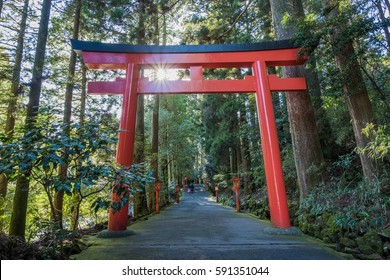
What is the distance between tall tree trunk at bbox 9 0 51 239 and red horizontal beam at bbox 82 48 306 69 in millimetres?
1325

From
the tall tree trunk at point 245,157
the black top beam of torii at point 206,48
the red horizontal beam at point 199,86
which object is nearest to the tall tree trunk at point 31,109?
the red horizontal beam at point 199,86

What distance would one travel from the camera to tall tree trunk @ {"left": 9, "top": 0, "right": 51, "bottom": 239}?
4.84 m

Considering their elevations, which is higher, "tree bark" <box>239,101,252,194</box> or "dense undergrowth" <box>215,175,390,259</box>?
"tree bark" <box>239,101,252,194</box>

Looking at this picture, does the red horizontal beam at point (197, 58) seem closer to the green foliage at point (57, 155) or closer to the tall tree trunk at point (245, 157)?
the green foliage at point (57, 155)

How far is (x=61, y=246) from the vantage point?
280 centimetres

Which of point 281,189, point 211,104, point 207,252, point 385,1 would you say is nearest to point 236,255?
point 207,252

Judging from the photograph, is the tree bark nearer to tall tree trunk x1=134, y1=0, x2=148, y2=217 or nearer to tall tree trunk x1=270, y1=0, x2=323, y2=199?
tall tree trunk x1=134, y1=0, x2=148, y2=217

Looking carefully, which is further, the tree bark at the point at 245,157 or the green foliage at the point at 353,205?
the tree bark at the point at 245,157

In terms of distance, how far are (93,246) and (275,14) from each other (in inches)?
250

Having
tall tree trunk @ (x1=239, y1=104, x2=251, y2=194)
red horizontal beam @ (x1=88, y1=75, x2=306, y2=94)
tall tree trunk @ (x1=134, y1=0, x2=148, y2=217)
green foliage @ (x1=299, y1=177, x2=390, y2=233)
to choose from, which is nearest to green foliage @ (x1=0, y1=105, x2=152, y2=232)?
red horizontal beam @ (x1=88, y1=75, x2=306, y2=94)

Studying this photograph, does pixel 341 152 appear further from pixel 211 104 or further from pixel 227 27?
pixel 211 104

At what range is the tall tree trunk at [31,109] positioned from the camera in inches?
191

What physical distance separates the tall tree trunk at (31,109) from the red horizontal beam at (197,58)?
4.35 ft

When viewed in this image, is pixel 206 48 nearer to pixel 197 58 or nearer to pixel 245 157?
pixel 197 58
